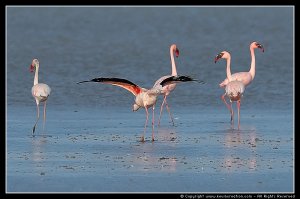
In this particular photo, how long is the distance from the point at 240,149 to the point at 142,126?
10.5 feet

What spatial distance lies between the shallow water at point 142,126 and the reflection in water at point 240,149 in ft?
0.05

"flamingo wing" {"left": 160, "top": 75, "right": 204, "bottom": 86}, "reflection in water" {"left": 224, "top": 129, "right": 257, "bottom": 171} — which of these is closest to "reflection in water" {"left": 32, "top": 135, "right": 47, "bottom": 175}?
"flamingo wing" {"left": 160, "top": 75, "right": 204, "bottom": 86}

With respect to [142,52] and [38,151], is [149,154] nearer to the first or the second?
[38,151]

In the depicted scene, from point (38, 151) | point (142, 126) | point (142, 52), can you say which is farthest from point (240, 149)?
point (142, 52)

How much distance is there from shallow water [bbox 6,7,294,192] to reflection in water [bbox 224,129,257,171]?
0.01 meters

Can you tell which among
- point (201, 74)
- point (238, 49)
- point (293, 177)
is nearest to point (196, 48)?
point (238, 49)

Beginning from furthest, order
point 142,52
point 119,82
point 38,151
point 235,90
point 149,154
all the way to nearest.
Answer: point 142,52 → point 235,90 → point 119,82 → point 38,151 → point 149,154

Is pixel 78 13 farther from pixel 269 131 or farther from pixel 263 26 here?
pixel 269 131

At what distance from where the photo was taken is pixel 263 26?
6025 centimetres

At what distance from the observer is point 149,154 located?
13.2 meters

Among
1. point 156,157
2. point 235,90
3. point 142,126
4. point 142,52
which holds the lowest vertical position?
point 156,157

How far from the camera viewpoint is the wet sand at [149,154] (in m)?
11.0

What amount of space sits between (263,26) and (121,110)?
1672 inches

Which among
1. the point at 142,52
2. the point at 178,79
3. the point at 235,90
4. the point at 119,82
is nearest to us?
the point at 178,79
